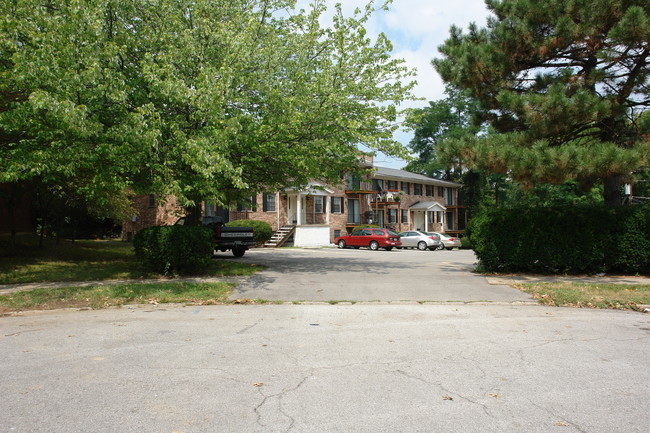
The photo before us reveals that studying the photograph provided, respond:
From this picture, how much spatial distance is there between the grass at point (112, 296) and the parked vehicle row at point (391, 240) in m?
22.1

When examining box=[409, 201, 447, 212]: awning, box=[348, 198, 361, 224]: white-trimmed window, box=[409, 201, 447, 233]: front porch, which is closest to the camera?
box=[348, 198, 361, 224]: white-trimmed window

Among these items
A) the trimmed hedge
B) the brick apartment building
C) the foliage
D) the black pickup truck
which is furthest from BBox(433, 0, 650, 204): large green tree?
the foliage

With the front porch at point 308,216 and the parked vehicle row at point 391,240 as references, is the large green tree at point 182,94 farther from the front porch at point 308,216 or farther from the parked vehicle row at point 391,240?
the front porch at point 308,216

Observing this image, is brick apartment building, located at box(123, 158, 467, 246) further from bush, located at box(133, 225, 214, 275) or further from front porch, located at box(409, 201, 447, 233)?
bush, located at box(133, 225, 214, 275)

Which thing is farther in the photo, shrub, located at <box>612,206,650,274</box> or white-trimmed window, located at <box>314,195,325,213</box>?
white-trimmed window, located at <box>314,195,325,213</box>

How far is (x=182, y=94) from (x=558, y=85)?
1032cm

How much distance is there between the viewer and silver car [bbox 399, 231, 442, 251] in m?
Result: 35.2

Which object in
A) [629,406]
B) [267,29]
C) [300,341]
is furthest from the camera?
[267,29]

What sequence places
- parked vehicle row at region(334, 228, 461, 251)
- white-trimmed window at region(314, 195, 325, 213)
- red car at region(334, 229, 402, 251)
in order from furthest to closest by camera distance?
white-trimmed window at region(314, 195, 325, 213) → parked vehicle row at region(334, 228, 461, 251) → red car at region(334, 229, 402, 251)

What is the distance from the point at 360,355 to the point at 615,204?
42.2ft

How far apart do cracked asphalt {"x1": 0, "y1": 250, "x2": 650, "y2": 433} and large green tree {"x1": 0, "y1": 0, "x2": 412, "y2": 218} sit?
4014mm

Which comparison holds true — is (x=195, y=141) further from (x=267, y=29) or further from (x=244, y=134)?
(x=267, y=29)

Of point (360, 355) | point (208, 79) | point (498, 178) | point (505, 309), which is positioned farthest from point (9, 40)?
point (498, 178)

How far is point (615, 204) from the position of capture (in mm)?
14883
